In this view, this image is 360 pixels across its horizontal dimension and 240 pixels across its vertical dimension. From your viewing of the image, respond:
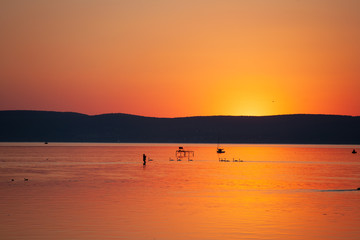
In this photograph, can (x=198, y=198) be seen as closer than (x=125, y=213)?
No

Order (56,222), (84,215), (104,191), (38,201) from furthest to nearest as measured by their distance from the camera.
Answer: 1. (104,191)
2. (38,201)
3. (84,215)
4. (56,222)

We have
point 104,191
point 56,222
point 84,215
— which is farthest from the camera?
point 104,191

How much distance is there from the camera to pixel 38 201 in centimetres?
4616

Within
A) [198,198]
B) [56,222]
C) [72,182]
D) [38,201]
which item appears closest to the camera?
[56,222]

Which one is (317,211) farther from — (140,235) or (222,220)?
(140,235)

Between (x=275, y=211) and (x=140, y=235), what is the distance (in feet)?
45.5

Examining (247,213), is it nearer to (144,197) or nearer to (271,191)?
(144,197)

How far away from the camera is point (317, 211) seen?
41344mm

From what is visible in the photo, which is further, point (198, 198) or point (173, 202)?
point (198, 198)

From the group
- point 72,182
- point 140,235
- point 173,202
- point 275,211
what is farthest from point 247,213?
point 72,182

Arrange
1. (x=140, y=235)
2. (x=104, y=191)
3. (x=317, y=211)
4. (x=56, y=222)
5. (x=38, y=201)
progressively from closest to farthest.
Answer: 1. (x=140, y=235)
2. (x=56, y=222)
3. (x=317, y=211)
4. (x=38, y=201)
5. (x=104, y=191)

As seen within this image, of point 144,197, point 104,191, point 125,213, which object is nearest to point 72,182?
point 104,191

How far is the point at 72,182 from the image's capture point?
67188 mm

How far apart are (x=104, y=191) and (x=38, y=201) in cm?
1075
